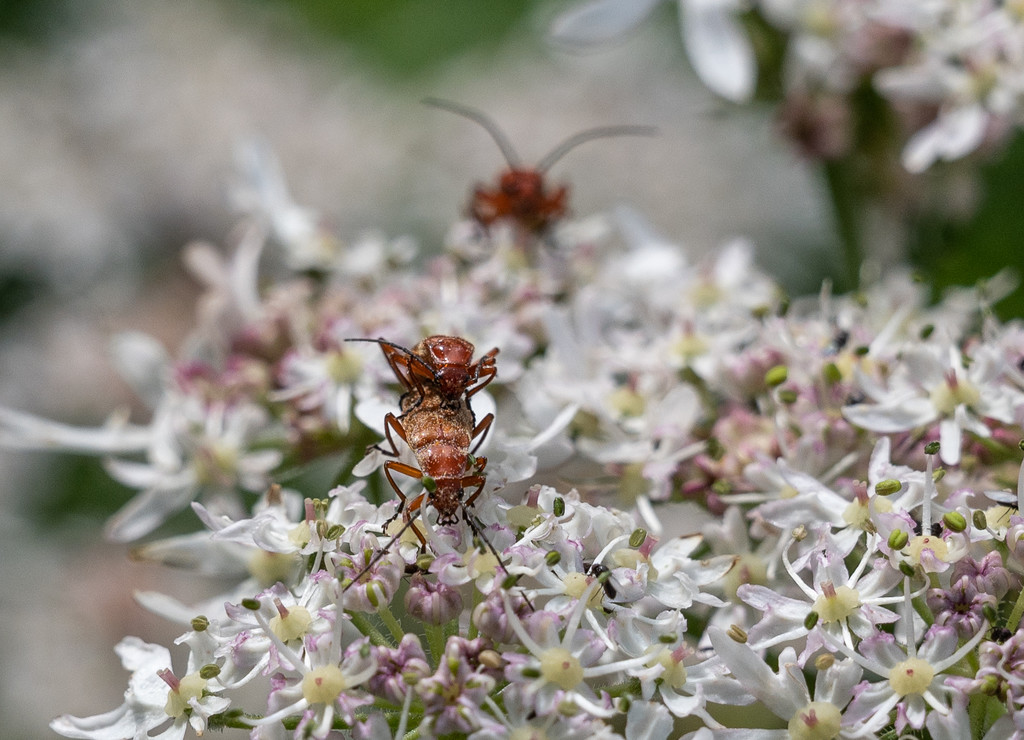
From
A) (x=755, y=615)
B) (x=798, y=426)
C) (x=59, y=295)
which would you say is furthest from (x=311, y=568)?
(x=59, y=295)

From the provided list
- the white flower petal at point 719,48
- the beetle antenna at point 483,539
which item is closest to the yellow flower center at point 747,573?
the beetle antenna at point 483,539

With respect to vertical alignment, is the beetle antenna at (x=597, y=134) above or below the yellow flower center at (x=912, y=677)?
above

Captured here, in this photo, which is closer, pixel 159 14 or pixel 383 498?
pixel 383 498

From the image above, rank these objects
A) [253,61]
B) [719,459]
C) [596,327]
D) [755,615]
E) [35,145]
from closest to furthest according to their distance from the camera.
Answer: [755,615] → [719,459] → [596,327] → [35,145] → [253,61]

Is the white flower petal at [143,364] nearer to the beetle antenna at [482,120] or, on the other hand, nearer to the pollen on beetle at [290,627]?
the beetle antenna at [482,120]

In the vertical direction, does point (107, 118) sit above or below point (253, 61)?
below

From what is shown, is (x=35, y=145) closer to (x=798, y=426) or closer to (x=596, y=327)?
(x=596, y=327)
